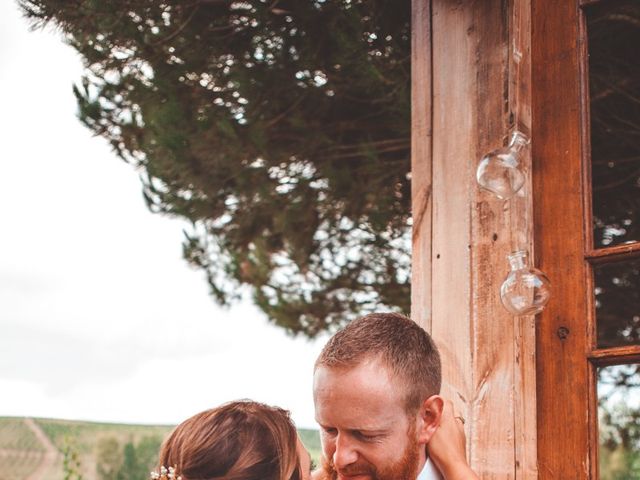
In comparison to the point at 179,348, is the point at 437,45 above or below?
above

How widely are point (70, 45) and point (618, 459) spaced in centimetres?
295

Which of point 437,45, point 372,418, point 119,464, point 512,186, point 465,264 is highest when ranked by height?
point 437,45

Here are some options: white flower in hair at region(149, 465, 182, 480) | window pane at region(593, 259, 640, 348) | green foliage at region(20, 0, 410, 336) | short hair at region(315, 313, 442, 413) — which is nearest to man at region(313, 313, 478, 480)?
short hair at region(315, 313, 442, 413)

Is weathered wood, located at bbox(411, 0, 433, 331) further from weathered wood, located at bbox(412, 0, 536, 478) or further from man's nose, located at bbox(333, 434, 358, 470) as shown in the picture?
man's nose, located at bbox(333, 434, 358, 470)

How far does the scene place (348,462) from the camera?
1.96 m

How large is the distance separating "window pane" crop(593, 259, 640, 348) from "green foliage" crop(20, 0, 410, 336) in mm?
1582

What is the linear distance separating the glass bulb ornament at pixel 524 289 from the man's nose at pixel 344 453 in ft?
1.77

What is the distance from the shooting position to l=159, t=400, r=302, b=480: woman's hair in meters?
1.86

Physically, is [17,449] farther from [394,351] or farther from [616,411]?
[616,411]

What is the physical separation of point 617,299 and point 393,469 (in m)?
0.76

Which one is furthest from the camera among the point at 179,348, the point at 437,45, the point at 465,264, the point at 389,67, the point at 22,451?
the point at 179,348

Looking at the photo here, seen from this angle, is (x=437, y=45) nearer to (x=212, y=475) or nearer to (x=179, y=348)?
(x=212, y=475)

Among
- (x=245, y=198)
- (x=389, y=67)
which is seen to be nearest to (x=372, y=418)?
(x=389, y=67)

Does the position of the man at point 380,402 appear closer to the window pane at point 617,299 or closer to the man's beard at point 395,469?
the man's beard at point 395,469
